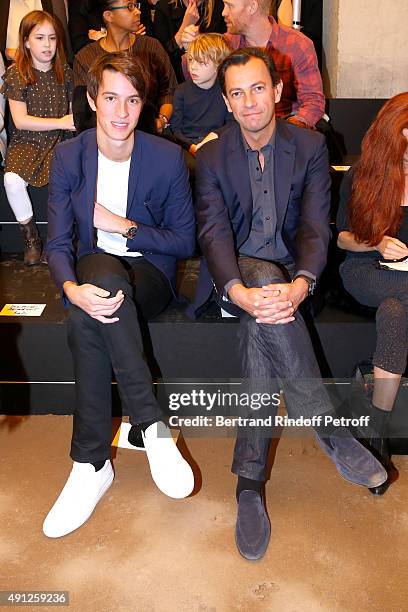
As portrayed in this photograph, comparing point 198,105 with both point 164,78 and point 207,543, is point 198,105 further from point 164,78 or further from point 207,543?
point 207,543

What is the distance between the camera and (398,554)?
1960mm

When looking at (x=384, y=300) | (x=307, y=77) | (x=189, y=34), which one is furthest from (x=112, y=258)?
(x=189, y=34)

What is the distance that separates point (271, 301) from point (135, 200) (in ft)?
1.98

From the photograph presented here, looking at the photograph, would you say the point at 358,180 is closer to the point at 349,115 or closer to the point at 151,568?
the point at 151,568

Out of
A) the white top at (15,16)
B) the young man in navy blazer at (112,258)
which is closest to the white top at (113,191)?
the young man in navy blazer at (112,258)

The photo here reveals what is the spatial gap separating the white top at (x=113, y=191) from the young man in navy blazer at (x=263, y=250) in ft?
0.80

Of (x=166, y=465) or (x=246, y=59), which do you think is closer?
(x=166, y=465)

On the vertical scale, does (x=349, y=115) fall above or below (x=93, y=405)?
above

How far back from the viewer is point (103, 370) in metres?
2.11

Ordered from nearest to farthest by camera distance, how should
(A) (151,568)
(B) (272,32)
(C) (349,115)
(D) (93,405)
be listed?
(A) (151,568), (D) (93,405), (B) (272,32), (C) (349,115)

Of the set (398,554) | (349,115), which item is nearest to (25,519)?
(398,554)

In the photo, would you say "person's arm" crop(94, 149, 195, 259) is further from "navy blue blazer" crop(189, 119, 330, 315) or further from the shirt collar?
the shirt collar

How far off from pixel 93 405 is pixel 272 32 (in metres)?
2.12

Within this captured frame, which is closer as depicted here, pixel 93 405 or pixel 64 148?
pixel 93 405
